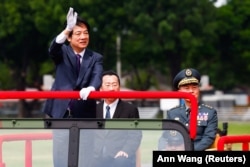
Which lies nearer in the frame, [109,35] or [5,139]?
[5,139]

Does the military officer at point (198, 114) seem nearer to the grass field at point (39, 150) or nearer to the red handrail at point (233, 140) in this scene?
the red handrail at point (233, 140)

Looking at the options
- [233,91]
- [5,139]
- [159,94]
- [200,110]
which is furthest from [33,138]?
[233,91]

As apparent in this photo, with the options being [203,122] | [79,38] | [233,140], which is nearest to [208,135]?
[203,122]

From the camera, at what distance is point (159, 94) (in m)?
5.36

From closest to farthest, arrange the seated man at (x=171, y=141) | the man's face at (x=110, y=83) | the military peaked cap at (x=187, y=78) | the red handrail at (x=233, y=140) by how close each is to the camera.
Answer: the seated man at (x=171, y=141) < the red handrail at (x=233, y=140) < the military peaked cap at (x=187, y=78) < the man's face at (x=110, y=83)

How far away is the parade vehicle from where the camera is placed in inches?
208

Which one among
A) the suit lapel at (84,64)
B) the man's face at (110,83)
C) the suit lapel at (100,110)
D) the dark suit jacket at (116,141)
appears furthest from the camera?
the man's face at (110,83)

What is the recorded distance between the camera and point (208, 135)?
668 centimetres

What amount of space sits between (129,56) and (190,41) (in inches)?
250

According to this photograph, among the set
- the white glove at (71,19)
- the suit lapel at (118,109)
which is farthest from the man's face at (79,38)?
the suit lapel at (118,109)

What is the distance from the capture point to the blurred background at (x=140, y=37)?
5319cm

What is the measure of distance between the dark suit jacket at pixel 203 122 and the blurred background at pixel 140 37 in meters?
41.4

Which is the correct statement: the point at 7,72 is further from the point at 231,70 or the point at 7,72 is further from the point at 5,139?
the point at 5,139

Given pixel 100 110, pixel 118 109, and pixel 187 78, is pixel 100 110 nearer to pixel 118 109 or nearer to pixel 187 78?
pixel 118 109
